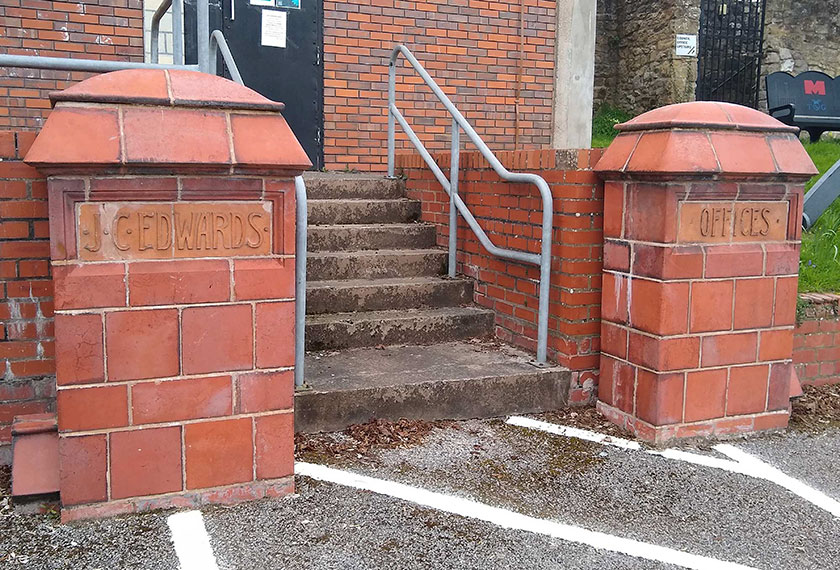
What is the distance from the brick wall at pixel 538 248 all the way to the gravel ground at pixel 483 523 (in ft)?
2.09

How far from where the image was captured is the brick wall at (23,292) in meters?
3.06

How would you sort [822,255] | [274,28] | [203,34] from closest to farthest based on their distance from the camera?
[203,34] < [822,255] < [274,28]

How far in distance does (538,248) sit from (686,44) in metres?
11.2

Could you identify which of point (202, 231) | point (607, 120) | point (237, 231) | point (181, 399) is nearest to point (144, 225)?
point (202, 231)

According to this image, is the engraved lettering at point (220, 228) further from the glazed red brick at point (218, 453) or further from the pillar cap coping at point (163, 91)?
the glazed red brick at point (218, 453)

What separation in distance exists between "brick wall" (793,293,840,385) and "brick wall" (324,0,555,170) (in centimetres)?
394

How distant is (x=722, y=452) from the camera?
A: 3.51m

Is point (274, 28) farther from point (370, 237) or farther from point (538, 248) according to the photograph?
point (538, 248)

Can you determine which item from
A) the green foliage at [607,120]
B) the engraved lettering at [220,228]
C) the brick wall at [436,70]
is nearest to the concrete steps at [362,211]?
the brick wall at [436,70]

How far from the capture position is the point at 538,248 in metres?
4.27

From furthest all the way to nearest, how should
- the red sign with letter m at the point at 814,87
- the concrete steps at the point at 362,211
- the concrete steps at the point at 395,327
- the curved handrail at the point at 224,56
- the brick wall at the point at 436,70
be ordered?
the red sign with letter m at the point at 814,87 → the brick wall at the point at 436,70 → the concrete steps at the point at 362,211 → the concrete steps at the point at 395,327 → the curved handrail at the point at 224,56

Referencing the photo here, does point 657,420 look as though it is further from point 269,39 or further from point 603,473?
point 269,39

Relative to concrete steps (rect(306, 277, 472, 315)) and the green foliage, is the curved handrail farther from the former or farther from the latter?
the green foliage

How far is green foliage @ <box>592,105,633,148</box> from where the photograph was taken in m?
14.2
